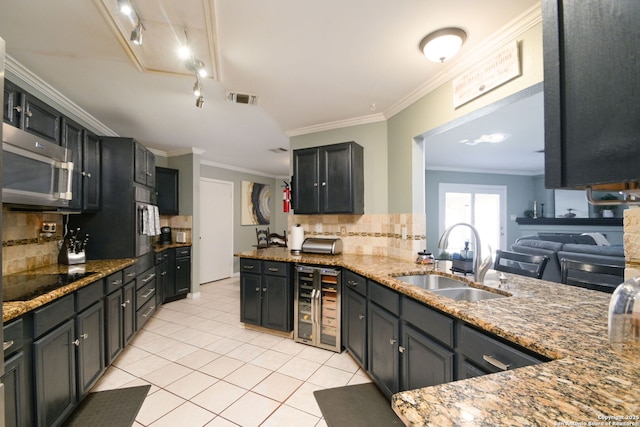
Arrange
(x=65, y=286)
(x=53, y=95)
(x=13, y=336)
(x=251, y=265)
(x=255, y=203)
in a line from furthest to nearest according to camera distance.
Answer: (x=255, y=203) < (x=251, y=265) < (x=53, y=95) < (x=65, y=286) < (x=13, y=336)

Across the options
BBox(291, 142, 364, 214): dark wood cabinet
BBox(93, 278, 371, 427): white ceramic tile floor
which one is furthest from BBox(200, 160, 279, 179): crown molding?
BBox(93, 278, 371, 427): white ceramic tile floor

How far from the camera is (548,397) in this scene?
1.97 feet

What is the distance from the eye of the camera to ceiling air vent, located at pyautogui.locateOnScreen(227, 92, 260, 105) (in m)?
2.51

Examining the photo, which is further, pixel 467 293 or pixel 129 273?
pixel 129 273

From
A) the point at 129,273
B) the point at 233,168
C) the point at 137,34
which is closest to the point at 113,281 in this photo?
the point at 129,273

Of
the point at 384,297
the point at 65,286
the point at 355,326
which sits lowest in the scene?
the point at 355,326

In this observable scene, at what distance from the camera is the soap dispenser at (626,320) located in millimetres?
795

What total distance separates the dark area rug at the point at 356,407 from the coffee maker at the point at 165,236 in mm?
3522

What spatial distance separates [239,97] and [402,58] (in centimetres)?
150

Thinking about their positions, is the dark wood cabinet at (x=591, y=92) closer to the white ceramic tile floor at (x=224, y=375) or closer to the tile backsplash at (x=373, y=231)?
the white ceramic tile floor at (x=224, y=375)

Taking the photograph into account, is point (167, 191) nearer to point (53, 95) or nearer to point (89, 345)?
point (53, 95)

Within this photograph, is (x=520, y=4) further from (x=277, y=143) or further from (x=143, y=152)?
(x=143, y=152)

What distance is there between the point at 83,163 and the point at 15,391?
1.94 metres

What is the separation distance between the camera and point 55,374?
1.56 meters
